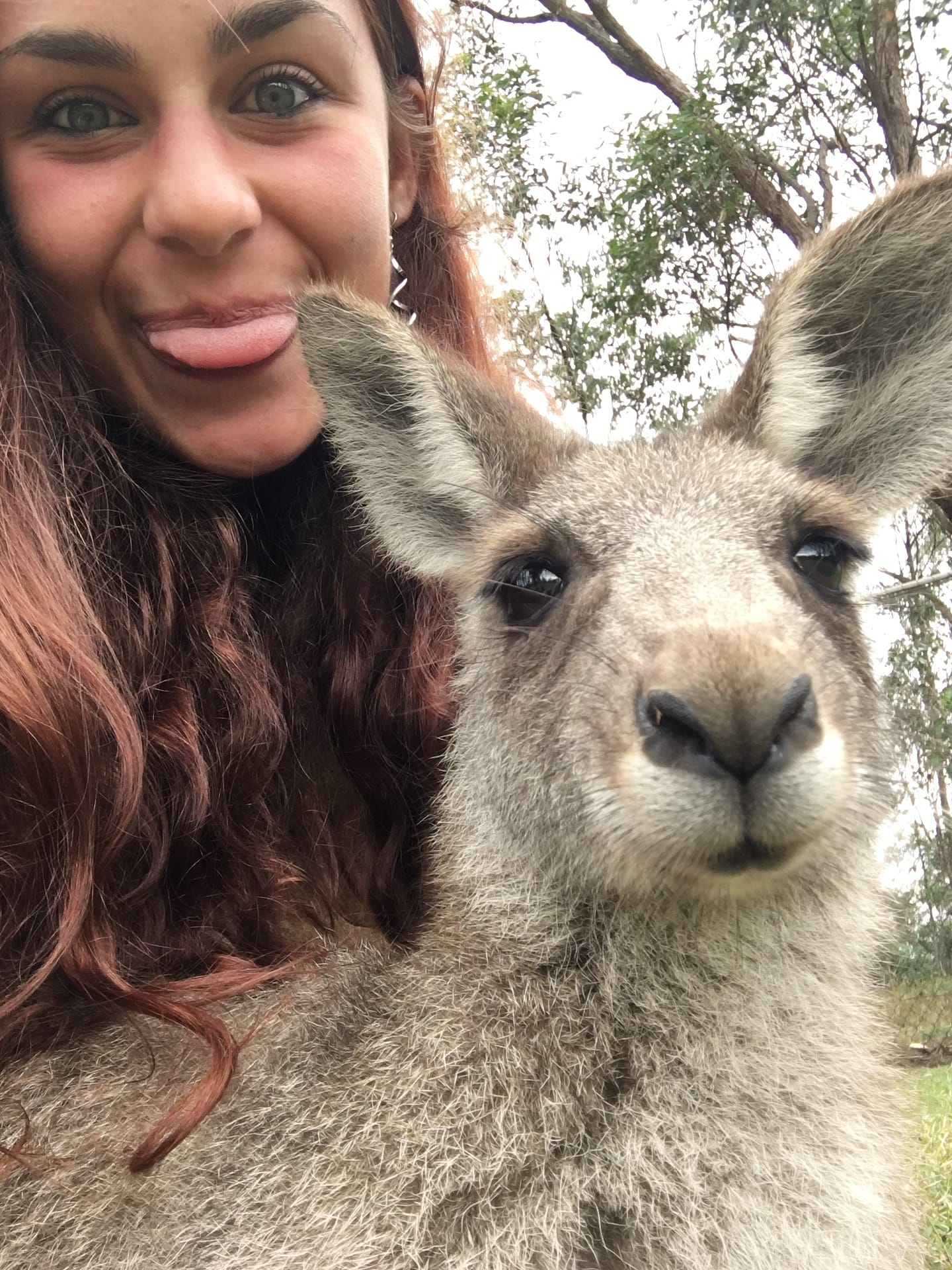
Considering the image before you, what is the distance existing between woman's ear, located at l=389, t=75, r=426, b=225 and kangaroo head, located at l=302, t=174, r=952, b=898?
2.82 feet

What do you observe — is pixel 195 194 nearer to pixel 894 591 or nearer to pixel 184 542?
pixel 184 542

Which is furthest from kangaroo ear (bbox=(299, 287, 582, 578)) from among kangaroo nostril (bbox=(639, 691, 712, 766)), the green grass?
the green grass

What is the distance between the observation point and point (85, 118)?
7.01ft

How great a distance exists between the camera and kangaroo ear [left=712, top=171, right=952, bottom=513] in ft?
6.89

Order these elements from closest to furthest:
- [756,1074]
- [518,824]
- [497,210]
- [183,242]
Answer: [756,1074] < [518,824] < [183,242] < [497,210]

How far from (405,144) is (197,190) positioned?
93 cm

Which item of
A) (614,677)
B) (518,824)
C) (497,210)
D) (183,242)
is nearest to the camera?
(614,677)

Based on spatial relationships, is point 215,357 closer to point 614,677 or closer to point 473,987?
point 614,677

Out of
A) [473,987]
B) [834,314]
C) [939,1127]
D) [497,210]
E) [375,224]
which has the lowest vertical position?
[939,1127]

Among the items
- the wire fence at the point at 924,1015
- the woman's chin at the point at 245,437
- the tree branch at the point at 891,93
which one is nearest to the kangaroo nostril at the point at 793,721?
the wire fence at the point at 924,1015

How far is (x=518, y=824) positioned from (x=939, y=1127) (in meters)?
3.87

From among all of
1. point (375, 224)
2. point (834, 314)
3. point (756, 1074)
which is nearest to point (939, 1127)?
point (756, 1074)

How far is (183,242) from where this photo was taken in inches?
83.7

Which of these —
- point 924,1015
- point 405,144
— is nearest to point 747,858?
point 405,144
